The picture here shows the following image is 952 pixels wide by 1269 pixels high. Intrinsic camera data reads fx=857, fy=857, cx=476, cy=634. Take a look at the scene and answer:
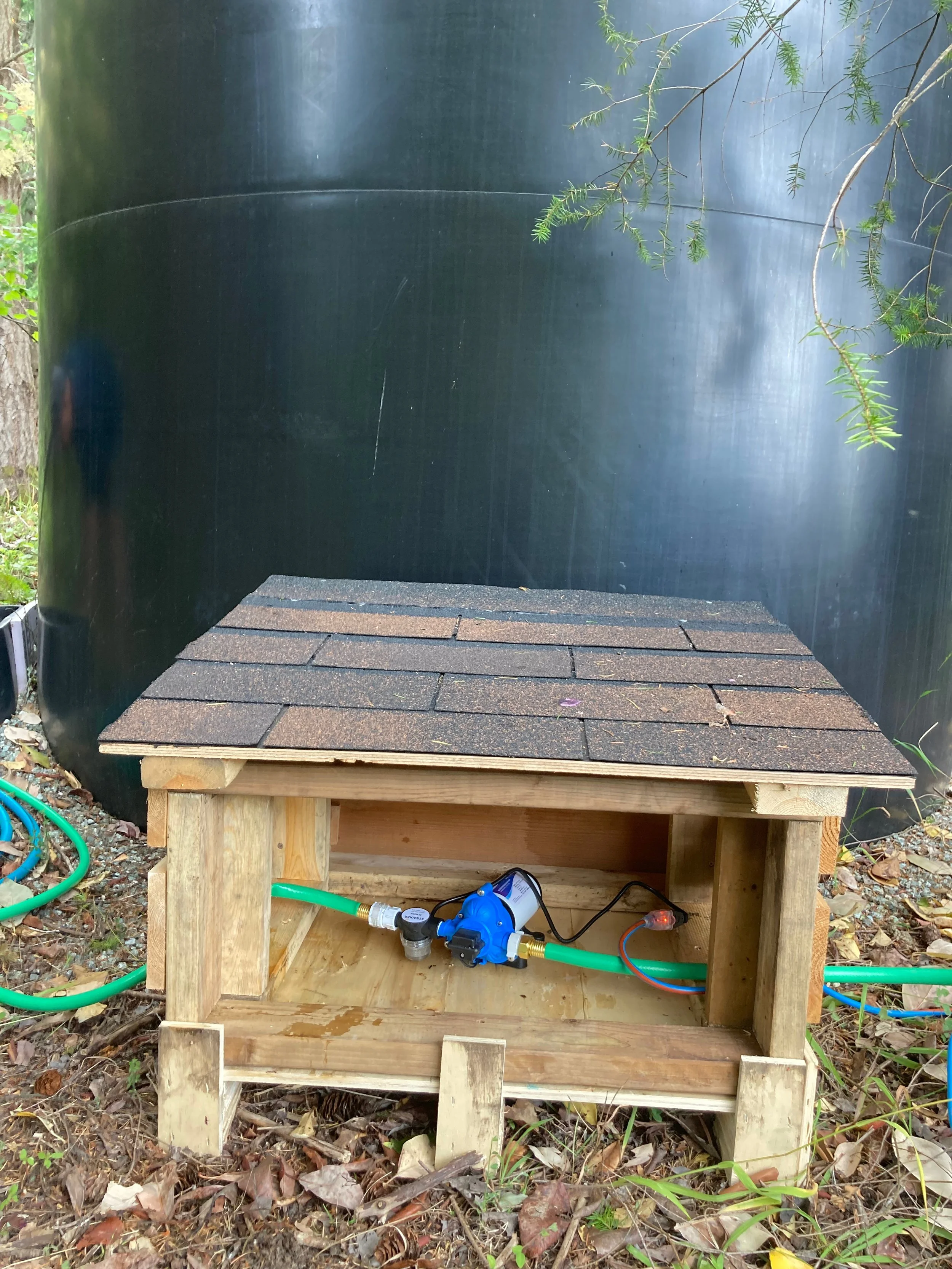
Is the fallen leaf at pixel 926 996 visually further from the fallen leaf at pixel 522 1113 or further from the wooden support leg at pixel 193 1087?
the wooden support leg at pixel 193 1087

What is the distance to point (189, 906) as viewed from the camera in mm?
1677

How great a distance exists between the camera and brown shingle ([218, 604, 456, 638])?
209 centimetres

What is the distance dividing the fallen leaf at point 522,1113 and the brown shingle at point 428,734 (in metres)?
0.93

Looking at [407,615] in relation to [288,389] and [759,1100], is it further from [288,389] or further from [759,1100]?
[759,1100]

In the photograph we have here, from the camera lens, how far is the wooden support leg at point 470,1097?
5.50 ft

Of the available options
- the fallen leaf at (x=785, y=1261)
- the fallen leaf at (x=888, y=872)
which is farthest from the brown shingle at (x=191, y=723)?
the fallen leaf at (x=888, y=872)

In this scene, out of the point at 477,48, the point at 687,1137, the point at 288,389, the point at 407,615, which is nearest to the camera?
the point at 687,1137

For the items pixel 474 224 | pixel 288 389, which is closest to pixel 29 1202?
pixel 288 389

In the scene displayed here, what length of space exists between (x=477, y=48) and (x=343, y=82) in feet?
1.41

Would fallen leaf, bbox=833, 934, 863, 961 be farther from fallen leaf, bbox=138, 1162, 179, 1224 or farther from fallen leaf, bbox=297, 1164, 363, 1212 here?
fallen leaf, bbox=138, 1162, 179, 1224

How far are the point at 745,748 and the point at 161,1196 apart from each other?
1.41 metres

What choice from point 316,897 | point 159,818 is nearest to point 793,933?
point 316,897

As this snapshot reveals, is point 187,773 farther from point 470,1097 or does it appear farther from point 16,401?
point 16,401

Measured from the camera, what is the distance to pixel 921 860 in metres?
3.17
